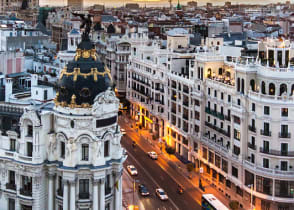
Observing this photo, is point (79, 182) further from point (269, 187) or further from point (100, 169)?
point (269, 187)

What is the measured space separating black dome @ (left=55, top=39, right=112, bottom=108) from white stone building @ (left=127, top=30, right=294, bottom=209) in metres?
37.5

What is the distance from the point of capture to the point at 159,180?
115375 mm

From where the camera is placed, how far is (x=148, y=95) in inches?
6147

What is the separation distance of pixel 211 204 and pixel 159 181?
2263cm

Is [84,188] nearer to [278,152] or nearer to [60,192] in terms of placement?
[60,192]

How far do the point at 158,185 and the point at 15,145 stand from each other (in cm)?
4337

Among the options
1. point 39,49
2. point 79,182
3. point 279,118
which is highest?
point 39,49

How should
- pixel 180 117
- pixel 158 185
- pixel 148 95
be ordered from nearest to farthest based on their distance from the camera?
pixel 158 185 < pixel 180 117 < pixel 148 95

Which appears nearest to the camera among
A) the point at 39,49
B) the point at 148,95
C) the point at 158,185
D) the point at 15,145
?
the point at 15,145

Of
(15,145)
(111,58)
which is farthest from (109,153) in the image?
(111,58)

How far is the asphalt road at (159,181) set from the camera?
103 metres

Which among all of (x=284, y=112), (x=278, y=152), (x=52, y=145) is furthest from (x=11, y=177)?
(x=284, y=112)

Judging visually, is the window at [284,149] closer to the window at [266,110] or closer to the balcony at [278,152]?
the balcony at [278,152]

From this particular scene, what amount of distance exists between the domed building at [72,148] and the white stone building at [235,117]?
34.8 m
